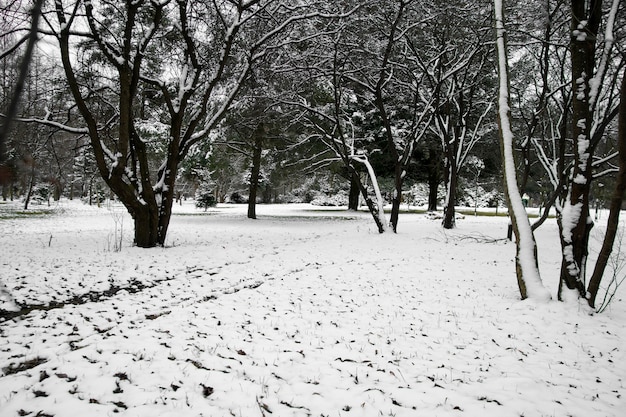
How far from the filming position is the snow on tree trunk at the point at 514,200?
486 cm

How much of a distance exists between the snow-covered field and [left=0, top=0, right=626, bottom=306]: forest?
123cm

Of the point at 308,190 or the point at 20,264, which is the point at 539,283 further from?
the point at 308,190

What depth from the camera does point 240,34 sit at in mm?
10727

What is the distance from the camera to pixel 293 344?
357cm

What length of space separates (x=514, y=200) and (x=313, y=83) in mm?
9995

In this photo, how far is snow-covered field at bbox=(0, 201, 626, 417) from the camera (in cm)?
258

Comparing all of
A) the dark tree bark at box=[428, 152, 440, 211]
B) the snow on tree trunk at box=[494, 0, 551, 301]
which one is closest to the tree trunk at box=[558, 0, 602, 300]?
the snow on tree trunk at box=[494, 0, 551, 301]

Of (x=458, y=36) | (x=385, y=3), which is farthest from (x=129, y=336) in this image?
(x=458, y=36)

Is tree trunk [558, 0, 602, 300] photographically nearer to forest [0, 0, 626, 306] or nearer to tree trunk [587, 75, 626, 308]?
forest [0, 0, 626, 306]

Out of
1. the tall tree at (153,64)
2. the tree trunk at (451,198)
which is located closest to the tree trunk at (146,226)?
the tall tree at (153,64)

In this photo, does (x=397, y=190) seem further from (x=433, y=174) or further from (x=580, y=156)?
(x=433, y=174)

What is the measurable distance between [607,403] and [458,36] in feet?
38.6

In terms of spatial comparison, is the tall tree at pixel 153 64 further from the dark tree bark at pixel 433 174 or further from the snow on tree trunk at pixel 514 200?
the dark tree bark at pixel 433 174

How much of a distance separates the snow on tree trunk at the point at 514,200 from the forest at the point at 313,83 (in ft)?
0.06
